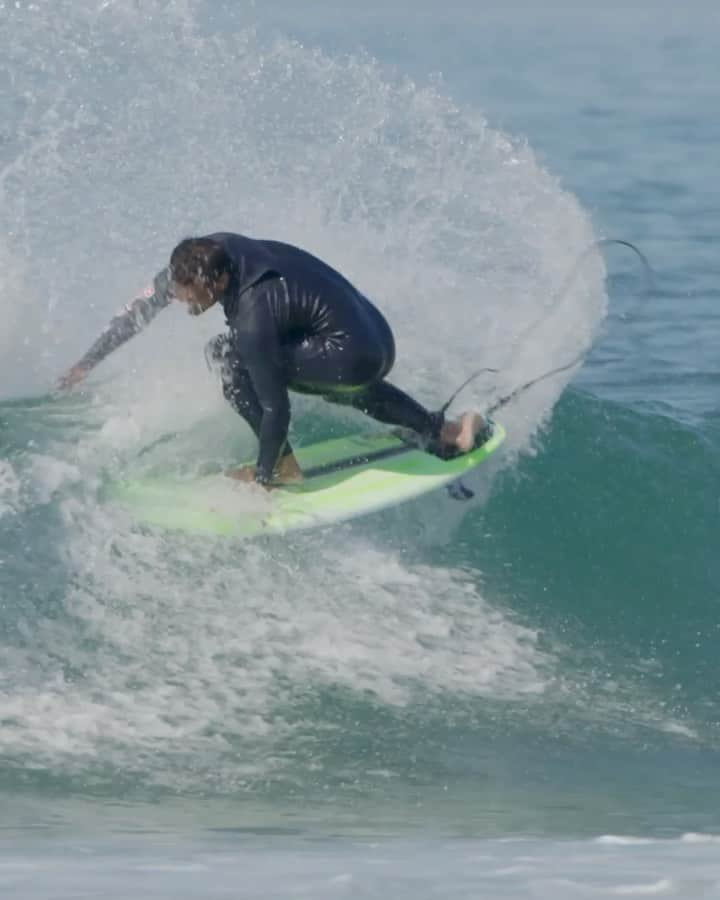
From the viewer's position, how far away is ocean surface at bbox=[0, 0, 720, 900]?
22.2ft

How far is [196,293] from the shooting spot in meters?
8.02

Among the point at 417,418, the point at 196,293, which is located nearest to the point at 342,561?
the point at 417,418

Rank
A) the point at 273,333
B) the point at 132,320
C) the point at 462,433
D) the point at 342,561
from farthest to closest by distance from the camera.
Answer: the point at 342,561 → the point at 462,433 → the point at 132,320 → the point at 273,333

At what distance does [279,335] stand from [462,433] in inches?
51.7

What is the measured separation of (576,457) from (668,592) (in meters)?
1.47

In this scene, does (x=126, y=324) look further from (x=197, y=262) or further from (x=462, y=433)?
(x=462, y=433)

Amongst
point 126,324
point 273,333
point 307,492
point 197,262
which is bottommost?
point 307,492

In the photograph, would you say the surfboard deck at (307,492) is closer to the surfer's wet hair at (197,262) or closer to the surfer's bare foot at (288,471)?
the surfer's bare foot at (288,471)

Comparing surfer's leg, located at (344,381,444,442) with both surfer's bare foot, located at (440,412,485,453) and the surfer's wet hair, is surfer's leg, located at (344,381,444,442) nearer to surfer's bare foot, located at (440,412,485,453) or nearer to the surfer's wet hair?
surfer's bare foot, located at (440,412,485,453)

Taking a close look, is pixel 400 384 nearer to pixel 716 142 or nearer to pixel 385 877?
pixel 385 877

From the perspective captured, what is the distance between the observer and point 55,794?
7.12 m

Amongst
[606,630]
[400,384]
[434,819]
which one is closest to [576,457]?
[400,384]

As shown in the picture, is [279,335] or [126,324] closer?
[279,335]

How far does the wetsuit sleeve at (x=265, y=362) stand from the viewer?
8.16 meters
